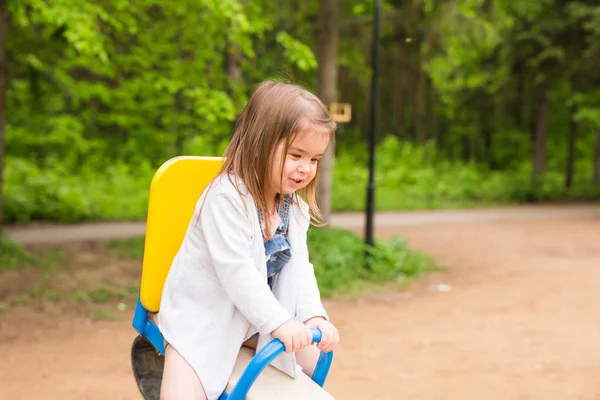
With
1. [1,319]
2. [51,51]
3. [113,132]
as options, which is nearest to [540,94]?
[113,132]

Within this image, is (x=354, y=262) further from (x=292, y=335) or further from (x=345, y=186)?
(x=345, y=186)

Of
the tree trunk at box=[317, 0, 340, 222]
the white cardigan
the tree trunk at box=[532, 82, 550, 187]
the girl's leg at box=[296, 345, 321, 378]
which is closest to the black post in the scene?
the tree trunk at box=[317, 0, 340, 222]

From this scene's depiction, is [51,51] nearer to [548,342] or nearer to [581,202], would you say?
[548,342]

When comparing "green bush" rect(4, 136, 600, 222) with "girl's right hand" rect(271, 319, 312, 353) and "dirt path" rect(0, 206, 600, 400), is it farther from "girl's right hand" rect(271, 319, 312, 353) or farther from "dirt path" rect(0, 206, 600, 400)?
"girl's right hand" rect(271, 319, 312, 353)

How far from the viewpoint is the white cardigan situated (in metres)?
→ 1.88

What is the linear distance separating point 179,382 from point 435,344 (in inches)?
138

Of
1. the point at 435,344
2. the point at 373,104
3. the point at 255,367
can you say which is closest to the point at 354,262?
→ the point at 373,104

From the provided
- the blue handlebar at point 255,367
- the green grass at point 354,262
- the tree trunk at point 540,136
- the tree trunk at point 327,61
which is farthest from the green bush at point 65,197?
the tree trunk at point 540,136

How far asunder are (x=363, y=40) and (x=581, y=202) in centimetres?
959

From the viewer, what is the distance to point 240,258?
1.88m

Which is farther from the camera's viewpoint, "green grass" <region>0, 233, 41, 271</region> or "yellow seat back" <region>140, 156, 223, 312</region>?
"green grass" <region>0, 233, 41, 271</region>

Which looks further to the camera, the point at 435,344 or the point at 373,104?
the point at 373,104

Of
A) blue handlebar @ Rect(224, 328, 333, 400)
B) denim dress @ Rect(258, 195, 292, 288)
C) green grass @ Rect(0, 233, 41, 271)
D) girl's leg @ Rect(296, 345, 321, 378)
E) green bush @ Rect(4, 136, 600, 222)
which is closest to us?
blue handlebar @ Rect(224, 328, 333, 400)

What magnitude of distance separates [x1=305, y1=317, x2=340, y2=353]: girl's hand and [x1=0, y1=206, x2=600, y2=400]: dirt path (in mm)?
2010
